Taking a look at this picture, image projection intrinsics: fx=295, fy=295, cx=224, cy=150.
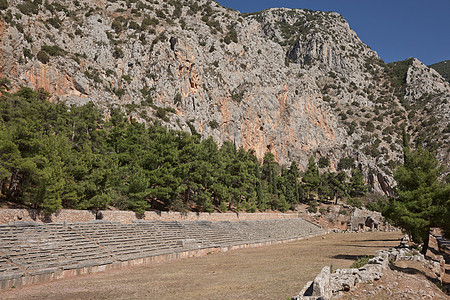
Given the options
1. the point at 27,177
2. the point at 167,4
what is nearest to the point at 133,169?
the point at 27,177

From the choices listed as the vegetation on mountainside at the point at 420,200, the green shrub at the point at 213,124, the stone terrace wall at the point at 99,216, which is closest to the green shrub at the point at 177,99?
the green shrub at the point at 213,124

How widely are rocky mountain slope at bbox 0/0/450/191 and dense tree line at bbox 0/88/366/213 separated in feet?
35.6

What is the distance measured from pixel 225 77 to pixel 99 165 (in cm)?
6920

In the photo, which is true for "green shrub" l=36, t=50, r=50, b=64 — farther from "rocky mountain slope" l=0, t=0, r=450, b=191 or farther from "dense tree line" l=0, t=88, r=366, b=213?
"dense tree line" l=0, t=88, r=366, b=213

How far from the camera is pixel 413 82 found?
14088 cm

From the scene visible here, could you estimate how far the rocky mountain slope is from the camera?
55.0m

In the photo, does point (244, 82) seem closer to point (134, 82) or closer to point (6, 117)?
point (134, 82)

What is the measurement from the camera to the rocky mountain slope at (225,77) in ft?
180

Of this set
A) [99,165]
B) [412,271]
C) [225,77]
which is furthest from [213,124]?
[412,271]

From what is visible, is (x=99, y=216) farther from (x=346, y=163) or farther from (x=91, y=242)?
(x=346, y=163)

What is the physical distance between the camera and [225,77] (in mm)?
91188

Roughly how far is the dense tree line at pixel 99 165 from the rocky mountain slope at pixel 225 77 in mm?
10849

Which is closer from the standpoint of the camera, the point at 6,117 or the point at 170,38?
the point at 6,117

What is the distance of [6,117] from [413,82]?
159809mm
